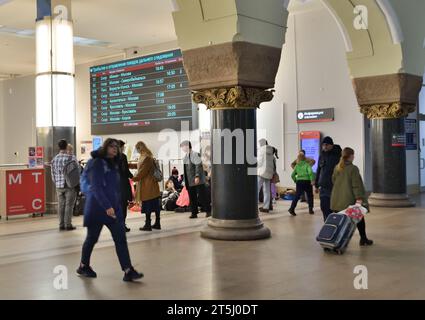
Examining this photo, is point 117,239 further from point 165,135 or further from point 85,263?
point 165,135

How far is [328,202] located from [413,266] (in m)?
2.06

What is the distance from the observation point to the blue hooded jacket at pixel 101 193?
4.85 meters

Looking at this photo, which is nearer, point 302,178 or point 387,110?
point 302,178

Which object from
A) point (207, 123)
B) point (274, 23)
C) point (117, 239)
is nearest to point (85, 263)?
point (117, 239)

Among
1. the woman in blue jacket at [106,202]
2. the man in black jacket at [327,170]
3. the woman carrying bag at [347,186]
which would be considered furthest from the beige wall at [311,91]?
the woman in blue jacket at [106,202]

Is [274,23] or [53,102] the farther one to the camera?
[53,102]

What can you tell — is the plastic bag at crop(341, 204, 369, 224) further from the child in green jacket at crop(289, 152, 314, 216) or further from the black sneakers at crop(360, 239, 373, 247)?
the child in green jacket at crop(289, 152, 314, 216)

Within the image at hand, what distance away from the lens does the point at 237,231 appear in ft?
23.9

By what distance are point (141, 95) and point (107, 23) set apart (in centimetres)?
250

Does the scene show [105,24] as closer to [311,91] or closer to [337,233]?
[311,91]

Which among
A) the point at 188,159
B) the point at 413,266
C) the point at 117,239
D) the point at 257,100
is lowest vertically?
the point at 413,266

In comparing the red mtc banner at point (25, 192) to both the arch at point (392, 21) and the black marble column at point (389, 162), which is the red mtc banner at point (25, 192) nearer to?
the black marble column at point (389, 162)

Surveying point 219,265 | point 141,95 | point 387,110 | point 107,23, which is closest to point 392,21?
point 387,110

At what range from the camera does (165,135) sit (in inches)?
620
